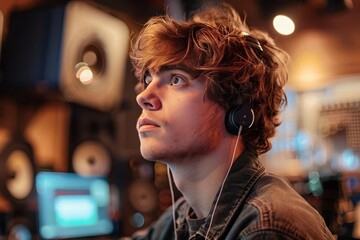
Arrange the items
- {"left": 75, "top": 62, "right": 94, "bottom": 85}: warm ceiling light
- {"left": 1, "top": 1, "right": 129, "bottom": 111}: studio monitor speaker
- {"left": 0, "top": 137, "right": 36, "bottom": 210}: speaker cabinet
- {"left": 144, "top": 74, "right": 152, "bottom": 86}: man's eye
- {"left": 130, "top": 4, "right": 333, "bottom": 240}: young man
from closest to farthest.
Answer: {"left": 130, "top": 4, "right": 333, "bottom": 240}: young man → {"left": 144, "top": 74, "right": 152, "bottom": 86}: man's eye → {"left": 0, "top": 137, "right": 36, "bottom": 210}: speaker cabinet → {"left": 1, "top": 1, "right": 129, "bottom": 111}: studio monitor speaker → {"left": 75, "top": 62, "right": 94, "bottom": 85}: warm ceiling light

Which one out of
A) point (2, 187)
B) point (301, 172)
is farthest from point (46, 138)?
point (301, 172)

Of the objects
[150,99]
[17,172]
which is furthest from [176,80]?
[17,172]

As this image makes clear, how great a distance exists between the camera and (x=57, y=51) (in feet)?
7.51

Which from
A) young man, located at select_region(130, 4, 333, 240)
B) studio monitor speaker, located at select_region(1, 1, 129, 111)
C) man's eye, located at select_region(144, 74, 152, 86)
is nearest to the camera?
young man, located at select_region(130, 4, 333, 240)

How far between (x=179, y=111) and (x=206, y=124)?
0.07 m

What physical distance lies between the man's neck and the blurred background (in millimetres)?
735

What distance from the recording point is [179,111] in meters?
1.14

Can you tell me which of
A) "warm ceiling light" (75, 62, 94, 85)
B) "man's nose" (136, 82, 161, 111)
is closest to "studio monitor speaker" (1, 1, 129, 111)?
"warm ceiling light" (75, 62, 94, 85)

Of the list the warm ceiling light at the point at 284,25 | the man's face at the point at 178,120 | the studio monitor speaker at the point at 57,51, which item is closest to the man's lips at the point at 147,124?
the man's face at the point at 178,120

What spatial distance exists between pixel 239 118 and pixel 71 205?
1355 mm

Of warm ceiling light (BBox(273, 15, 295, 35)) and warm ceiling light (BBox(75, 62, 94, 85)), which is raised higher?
warm ceiling light (BBox(273, 15, 295, 35))

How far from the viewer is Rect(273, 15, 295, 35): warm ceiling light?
1656 millimetres

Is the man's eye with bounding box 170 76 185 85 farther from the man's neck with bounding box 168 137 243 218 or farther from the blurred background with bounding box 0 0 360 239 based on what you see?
the blurred background with bounding box 0 0 360 239

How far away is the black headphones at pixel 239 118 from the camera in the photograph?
113 centimetres
